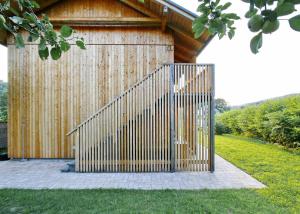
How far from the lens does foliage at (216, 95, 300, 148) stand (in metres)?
11.6

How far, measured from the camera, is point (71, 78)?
29.4ft

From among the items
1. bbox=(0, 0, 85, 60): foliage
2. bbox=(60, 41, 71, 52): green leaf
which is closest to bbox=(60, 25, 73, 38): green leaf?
bbox=(0, 0, 85, 60): foliage

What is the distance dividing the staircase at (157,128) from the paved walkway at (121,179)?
354 mm

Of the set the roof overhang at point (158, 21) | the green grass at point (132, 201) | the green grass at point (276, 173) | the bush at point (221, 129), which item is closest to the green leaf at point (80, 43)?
the green grass at point (132, 201)

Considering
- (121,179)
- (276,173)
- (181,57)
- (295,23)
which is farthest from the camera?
(181,57)

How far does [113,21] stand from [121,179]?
16.7 ft

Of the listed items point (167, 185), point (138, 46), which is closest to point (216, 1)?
point (167, 185)

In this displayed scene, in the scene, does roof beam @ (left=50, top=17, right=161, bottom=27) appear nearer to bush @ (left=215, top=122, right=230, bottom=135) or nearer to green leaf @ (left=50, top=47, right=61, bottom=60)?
green leaf @ (left=50, top=47, right=61, bottom=60)

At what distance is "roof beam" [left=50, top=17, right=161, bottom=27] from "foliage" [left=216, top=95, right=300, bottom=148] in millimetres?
7135

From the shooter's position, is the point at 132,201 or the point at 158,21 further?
the point at 158,21

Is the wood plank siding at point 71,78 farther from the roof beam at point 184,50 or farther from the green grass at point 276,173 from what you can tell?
the green grass at point 276,173

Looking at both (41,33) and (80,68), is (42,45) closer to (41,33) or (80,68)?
(41,33)

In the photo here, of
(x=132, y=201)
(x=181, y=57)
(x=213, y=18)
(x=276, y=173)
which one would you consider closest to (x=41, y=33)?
(x=213, y=18)

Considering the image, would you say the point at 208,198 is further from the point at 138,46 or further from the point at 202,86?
the point at 138,46
